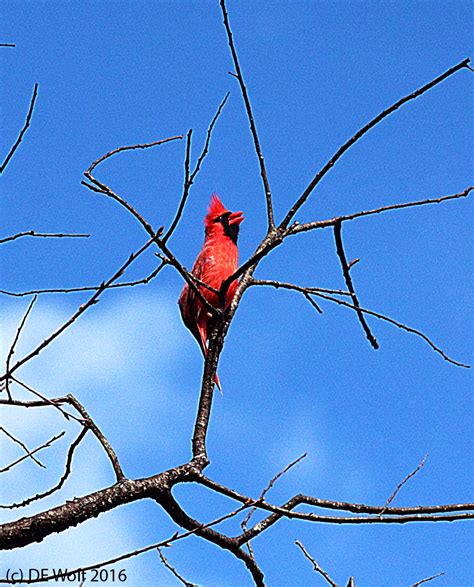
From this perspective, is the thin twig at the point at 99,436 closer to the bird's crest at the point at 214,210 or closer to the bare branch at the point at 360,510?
the bare branch at the point at 360,510

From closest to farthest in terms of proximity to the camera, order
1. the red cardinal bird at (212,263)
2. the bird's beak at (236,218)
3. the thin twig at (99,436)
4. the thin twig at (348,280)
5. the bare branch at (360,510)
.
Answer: the bare branch at (360,510), the thin twig at (99,436), the thin twig at (348,280), the red cardinal bird at (212,263), the bird's beak at (236,218)

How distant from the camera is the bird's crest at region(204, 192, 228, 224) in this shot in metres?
4.66

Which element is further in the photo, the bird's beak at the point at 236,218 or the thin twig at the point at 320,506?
the bird's beak at the point at 236,218

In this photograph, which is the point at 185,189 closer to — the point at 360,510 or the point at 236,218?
the point at 360,510

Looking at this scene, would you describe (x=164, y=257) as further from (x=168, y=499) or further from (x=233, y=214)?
(x=233, y=214)

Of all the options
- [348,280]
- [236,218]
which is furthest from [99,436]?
[236,218]

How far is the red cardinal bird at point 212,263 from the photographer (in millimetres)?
3777

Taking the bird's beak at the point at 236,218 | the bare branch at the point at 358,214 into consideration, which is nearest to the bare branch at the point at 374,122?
the bare branch at the point at 358,214

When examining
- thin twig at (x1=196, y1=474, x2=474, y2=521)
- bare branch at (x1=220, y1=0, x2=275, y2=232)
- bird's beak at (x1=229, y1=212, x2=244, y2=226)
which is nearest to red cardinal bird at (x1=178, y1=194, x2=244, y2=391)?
bird's beak at (x1=229, y1=212, x2=244, y2=226)

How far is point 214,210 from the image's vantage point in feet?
15.4

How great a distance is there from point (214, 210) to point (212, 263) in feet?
2.37

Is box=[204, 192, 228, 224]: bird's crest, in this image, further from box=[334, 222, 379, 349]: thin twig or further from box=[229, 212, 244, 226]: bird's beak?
box=[334, 222, 379, 349]: thin twig

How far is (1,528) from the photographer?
1.98 m

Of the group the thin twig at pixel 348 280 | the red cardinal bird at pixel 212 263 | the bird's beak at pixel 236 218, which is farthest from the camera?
the bird's beak at pixel 236 218
